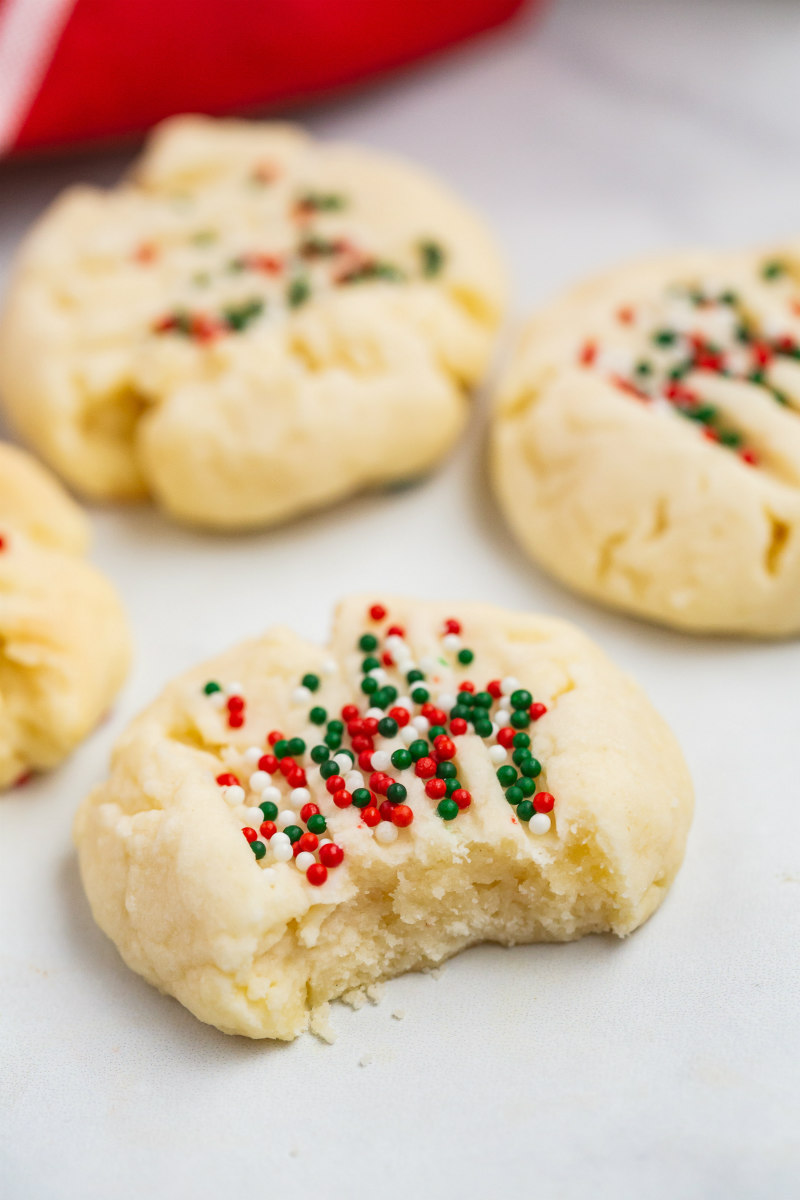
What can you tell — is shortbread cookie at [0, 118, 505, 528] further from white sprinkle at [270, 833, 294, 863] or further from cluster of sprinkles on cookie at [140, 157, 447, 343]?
→ white sprinkle at [270, 833, 294, 863]

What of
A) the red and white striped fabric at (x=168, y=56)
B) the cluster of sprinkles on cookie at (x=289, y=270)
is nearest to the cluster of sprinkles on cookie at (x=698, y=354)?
the cluster of sprinkles on cookie at (x=289, y=270)

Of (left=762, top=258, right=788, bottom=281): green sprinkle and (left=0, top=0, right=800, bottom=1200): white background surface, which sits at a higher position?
(left=762, top=258, right=788, bottom=281): green sprinkle

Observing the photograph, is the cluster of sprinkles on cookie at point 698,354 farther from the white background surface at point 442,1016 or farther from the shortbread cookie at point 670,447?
the white background surface at point 442,1016

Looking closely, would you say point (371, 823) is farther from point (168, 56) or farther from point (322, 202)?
point (168, 56)

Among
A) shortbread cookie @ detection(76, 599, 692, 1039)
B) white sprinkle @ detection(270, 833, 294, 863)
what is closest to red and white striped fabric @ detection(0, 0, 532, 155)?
shortbread cookie @ detection(76, 599, 692, 1039)

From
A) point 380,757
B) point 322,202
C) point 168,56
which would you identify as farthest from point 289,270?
point 380,757

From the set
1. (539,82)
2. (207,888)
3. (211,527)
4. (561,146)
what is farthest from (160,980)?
(539,82)

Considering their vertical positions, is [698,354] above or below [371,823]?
above

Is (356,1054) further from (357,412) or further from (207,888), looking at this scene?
(357,412)
